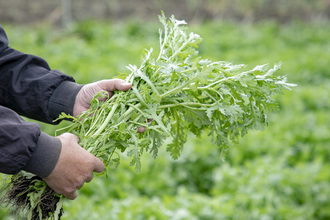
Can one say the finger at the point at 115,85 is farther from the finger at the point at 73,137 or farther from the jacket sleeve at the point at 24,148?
the jacket sleeve at the point at 24,148

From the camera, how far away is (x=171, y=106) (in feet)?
7.14

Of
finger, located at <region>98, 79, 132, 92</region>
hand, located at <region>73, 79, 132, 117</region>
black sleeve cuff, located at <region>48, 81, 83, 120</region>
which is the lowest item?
black sleeve cuff, located at <region>48, 81, 83, 120</region>

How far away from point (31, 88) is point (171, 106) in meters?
0.75

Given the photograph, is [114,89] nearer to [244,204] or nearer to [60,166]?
[60,166]

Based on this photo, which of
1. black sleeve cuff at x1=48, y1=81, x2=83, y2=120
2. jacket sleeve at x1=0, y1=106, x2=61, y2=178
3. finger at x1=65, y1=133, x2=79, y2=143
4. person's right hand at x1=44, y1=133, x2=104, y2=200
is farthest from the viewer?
black sleeve cuff at x1=48, y1=81, x2=83, y2=120

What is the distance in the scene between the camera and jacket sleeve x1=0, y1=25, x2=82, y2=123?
2.18 metres

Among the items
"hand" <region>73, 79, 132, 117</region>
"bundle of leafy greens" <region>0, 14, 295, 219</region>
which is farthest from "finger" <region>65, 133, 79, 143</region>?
"hand" <region>73, 79, 132, 117</region>

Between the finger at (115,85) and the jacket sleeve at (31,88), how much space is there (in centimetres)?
17

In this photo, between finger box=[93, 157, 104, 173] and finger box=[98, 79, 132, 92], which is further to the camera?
finger box=[98, 79, 132, 92]

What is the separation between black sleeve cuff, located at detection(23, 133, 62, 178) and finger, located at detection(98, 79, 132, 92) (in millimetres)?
463

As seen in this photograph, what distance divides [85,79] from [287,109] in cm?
381

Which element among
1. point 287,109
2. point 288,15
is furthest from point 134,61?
point 288,15

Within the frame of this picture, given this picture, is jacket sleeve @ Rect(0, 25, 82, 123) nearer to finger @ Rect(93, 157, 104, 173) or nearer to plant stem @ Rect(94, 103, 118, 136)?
plant stem @ Rect(94, 103, 118, 136)

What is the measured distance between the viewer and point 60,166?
1827mm
